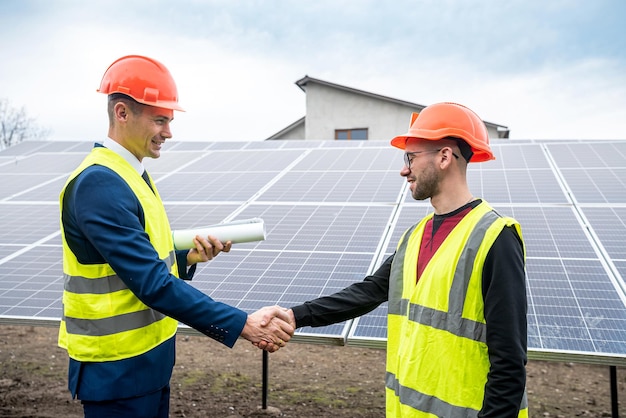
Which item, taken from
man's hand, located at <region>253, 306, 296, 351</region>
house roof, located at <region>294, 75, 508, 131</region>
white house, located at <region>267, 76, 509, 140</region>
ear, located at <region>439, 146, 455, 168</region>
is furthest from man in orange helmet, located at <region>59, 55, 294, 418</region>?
white house, located at <region>267, 76, 509, 140</region>

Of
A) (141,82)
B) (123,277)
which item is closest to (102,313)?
(123,277)

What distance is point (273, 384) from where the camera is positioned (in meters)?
8.12

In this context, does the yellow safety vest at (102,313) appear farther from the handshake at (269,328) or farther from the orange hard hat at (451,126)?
the orange hard hat at (451,126)

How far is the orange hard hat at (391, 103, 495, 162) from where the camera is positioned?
9.32 feet

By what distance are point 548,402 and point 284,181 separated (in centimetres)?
457

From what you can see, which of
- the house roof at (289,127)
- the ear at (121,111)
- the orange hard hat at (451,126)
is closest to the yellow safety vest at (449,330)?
the orange hard hat at (451,126)

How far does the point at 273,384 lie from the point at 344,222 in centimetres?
321

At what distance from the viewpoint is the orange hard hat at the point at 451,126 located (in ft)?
9.32

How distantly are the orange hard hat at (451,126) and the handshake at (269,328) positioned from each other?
141 cm

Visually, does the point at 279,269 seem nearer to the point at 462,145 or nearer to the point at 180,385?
the point at 462,145

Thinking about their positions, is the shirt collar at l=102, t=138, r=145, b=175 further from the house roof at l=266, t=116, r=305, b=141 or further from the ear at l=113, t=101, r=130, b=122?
the house roof at l=266, t=116, r=305, b=141

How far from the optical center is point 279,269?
5129 mm

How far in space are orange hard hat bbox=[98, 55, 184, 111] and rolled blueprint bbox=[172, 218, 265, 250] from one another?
0.78 meters

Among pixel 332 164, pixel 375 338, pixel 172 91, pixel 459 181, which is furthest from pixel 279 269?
pixel 332 164
